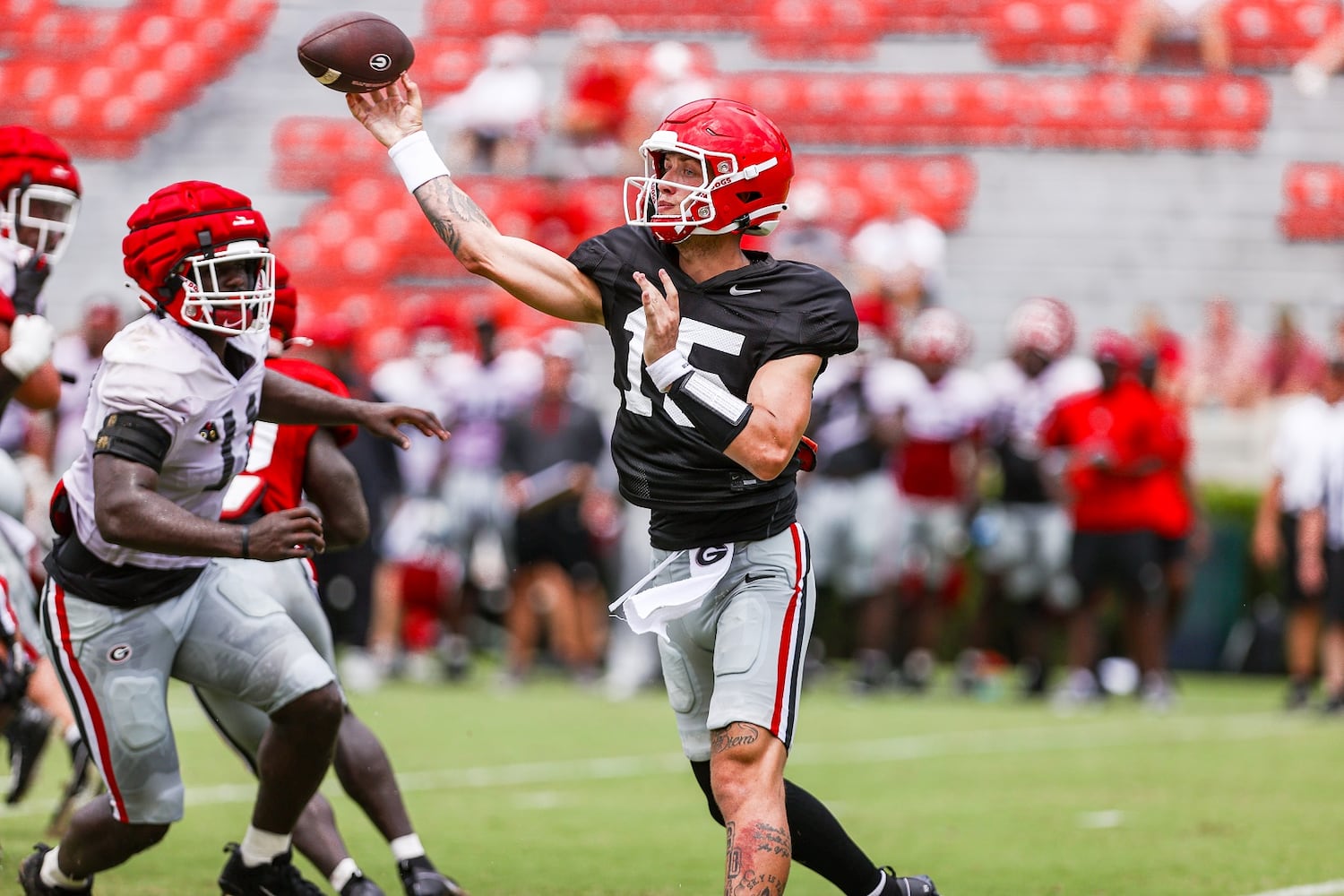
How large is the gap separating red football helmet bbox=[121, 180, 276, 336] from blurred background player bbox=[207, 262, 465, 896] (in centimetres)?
50

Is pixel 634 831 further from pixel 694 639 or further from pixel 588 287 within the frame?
pixel 588 287

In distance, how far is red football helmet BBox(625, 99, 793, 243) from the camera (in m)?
4.01

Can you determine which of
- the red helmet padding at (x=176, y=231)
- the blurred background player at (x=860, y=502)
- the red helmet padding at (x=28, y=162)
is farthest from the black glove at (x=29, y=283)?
the blurred background player at (x=860, y=502)

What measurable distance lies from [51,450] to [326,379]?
5.93 m

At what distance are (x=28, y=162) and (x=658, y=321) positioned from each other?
2.62 m

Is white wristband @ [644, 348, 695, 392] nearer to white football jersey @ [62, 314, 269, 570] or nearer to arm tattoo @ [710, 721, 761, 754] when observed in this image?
arm tattoo @ [710, 721, 761, 754]

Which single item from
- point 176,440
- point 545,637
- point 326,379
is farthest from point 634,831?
point 545,637

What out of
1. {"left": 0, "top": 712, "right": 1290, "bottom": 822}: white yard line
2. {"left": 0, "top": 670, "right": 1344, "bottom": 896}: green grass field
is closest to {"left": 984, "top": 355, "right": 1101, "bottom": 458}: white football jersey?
{"left": 0, "top": 670, "right": 1344, "bottom": 896}: green grass field

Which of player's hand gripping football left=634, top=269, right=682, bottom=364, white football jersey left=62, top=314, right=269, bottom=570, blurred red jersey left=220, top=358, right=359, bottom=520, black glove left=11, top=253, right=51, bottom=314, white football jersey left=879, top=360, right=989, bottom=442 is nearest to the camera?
player's hand gripping football left=634, top=269, right=682, bottom=364

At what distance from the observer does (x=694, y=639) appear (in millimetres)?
4102

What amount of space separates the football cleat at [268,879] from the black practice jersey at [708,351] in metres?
1.31

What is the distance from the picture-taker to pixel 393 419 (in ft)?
15.5

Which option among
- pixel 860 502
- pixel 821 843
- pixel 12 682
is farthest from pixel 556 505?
pixel 821 843

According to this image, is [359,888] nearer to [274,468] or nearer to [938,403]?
[274,468]
